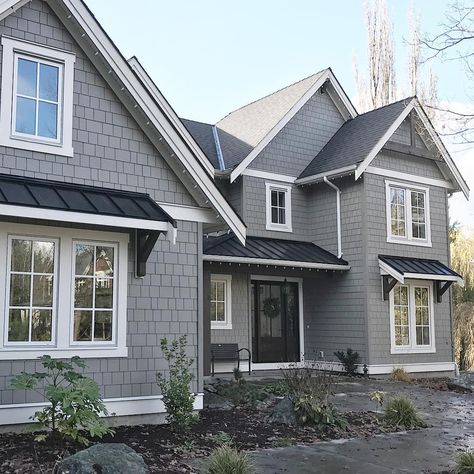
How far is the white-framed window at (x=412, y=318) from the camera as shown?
16.5 metres

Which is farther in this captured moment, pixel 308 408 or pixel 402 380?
pixel 402 380

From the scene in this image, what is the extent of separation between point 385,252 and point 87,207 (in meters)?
10.1

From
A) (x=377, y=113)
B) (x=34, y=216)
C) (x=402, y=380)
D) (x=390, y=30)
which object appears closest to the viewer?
(x=34, y=216)

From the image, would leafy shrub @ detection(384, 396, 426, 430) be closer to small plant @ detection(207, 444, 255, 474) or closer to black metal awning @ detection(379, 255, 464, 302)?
small plant @ detection(207, 444, 255, 474)

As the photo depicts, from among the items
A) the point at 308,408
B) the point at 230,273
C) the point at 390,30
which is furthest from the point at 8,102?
the point at 390,30

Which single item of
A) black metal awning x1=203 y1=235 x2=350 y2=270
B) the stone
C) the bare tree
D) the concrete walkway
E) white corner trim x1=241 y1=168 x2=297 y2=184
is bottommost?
the concrete walkway

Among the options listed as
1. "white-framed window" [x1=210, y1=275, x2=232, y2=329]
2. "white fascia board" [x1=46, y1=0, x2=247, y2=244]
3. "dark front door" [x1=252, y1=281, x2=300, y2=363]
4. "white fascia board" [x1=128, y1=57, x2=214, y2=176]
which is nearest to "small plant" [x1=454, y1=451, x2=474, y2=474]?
"white fascia board" [x1=46, y1=0, x2=247, y2=244]

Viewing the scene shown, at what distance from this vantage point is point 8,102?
850cm

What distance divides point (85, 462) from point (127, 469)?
39 cm

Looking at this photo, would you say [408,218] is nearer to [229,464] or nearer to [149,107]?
[149,107]

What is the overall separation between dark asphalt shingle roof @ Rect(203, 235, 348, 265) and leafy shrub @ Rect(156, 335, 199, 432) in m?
5.29

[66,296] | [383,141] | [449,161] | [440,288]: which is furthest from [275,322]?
[66,296]

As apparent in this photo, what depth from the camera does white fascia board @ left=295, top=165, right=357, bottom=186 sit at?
16.0 m

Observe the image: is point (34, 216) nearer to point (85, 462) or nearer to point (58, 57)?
point (58, 57)
